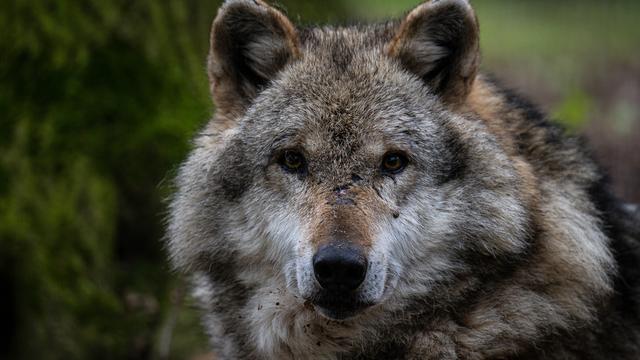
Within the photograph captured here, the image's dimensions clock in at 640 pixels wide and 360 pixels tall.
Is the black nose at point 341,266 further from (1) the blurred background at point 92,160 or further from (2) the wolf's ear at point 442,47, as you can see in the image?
(1) the blurred background at point 92,160

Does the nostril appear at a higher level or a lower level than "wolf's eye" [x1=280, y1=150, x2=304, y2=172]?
lower

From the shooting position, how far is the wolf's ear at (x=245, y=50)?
5496 mm

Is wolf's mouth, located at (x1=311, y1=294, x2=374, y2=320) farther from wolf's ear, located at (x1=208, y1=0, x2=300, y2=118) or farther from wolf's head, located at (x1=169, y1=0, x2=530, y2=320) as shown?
wolf's ear, located at (x1=208, y1=0, x2=300, y2=118)

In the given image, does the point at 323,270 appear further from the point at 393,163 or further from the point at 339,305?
the point at 393,163

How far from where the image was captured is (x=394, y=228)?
506cm

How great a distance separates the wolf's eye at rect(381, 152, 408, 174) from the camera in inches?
204

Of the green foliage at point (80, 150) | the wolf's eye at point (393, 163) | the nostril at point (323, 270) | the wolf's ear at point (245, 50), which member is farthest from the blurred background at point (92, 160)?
the nostril at point (323, 270)

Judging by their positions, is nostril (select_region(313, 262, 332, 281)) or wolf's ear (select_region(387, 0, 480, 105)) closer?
nostril (select_region(313, 262, 332, 281))

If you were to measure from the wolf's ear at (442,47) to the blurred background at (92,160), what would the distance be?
321cm

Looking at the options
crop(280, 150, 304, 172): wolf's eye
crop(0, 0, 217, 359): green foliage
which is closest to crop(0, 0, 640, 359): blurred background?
crop(0, 0, 217, 359): green foliage

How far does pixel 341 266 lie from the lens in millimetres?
4703

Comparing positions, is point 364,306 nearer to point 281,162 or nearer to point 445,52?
point 281,162

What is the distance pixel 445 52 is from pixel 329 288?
150 centimetres

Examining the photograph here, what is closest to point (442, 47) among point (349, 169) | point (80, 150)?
point (349, 169)
